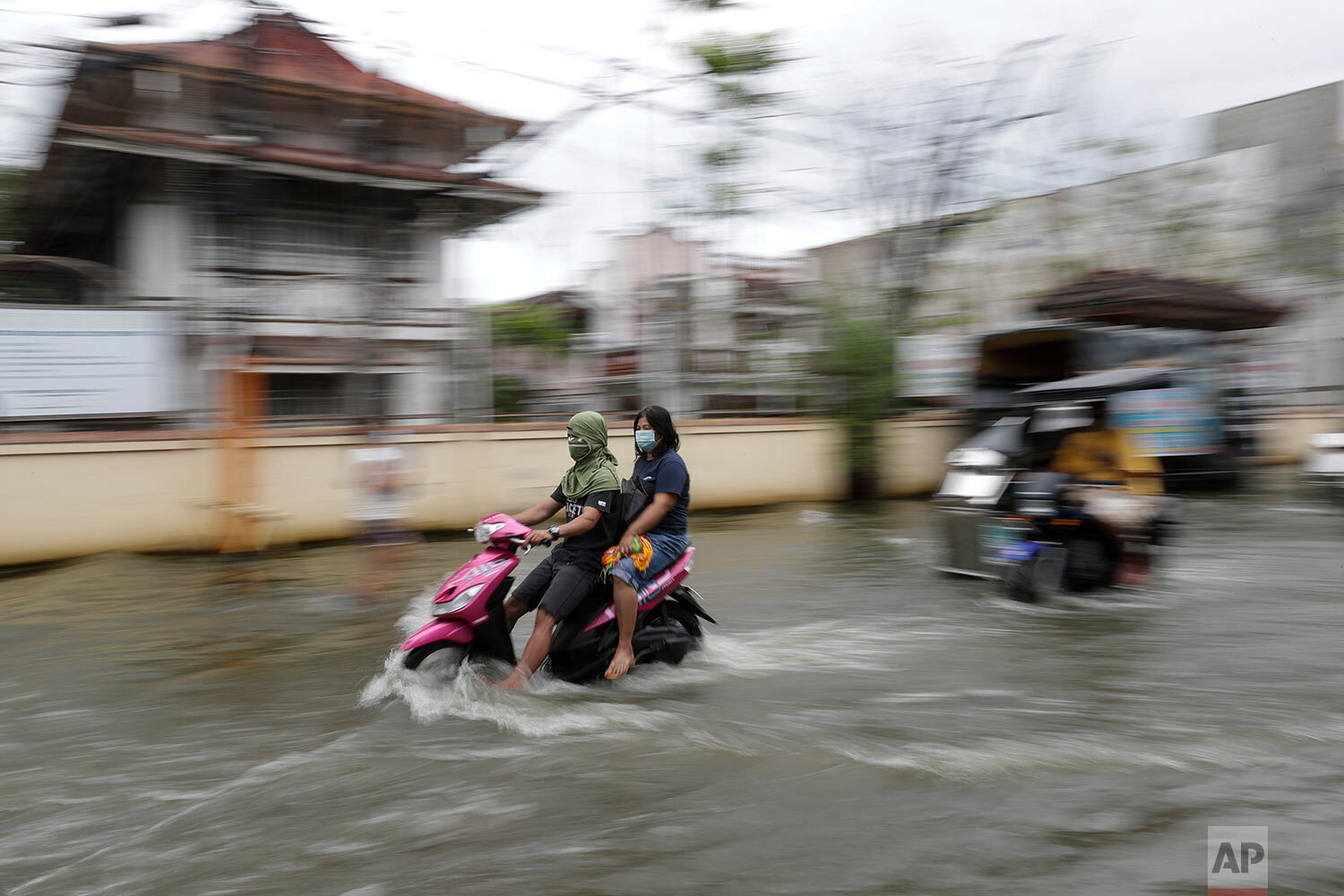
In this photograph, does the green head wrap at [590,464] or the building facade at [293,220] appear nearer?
the green head wrap at [590,464]

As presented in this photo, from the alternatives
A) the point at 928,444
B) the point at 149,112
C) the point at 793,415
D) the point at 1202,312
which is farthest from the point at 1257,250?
the point at 149,112

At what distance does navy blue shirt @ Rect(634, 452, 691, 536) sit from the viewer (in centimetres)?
577

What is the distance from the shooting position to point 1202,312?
16750 millimetres

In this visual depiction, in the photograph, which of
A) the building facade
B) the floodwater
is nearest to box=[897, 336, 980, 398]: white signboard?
the building facade

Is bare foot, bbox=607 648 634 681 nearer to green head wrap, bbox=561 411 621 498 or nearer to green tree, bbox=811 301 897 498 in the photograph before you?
green head wrap, bbox=561 411 621 498

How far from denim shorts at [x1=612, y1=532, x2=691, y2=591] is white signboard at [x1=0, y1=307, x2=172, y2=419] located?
8.28 m

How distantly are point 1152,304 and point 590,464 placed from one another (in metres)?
13.2

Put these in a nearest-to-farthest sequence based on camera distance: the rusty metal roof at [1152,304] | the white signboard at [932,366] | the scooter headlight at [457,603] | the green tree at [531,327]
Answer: the scooter headlight at [457,603] < the rusty metal roof at [1152,304] < the white signboard at [932,366] < the green tree at [531,327]

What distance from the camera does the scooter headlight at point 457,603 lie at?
209 inches

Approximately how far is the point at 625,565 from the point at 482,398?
9.43 meters

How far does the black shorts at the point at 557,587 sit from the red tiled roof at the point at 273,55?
569 cm

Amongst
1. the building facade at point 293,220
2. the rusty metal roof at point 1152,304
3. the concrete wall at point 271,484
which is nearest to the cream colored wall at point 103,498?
the concrete wall at point 271,484

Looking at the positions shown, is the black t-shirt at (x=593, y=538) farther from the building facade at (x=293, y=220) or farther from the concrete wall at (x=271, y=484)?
the concrete wall at (x=271, y=484)

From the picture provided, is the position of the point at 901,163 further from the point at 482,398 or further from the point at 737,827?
the point at 737,827
